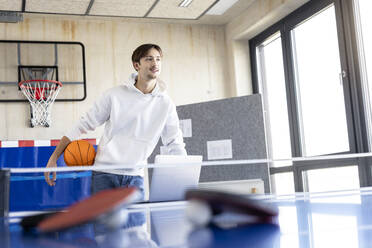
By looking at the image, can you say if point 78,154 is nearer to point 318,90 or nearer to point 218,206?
point 218,206

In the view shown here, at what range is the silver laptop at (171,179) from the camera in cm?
184

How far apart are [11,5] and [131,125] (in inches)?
90.9

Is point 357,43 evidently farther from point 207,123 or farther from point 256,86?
point 256,86

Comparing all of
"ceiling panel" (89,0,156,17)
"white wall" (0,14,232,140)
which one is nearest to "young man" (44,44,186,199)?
"ceiling panel" (89,0,156,17)

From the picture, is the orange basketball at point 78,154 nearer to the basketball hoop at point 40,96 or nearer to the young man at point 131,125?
the young man at point 131,125

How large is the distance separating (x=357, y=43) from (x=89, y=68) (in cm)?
239

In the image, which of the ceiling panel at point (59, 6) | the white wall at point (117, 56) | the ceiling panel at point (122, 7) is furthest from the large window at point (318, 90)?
the ceiling panel at point (59, 6)

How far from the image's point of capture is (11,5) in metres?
3.95

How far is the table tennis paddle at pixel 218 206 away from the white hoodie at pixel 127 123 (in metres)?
1.63

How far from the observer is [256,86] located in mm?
4762

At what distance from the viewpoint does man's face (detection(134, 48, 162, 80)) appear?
2.33 meters

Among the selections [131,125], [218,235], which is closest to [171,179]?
[131,125]

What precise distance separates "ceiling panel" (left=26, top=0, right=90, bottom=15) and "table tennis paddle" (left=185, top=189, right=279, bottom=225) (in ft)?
12.1

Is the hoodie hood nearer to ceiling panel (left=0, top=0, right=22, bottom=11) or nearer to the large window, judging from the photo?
the large window
